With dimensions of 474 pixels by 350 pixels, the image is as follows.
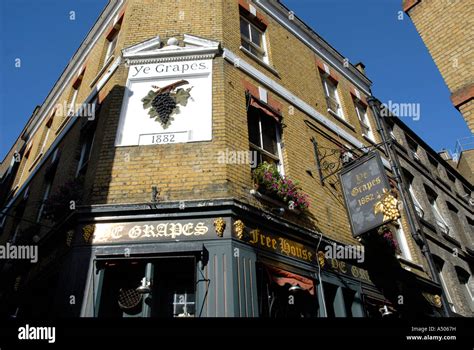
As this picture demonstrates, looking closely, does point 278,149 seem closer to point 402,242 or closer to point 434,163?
point 402,242

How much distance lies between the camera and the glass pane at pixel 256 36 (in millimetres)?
10610

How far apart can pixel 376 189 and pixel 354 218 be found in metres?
0.78

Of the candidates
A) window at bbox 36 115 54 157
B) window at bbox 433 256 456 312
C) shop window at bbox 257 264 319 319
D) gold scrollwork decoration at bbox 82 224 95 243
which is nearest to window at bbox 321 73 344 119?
window at bbox 433 256 456 312

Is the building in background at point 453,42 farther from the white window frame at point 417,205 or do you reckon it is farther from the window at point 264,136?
the white window frame at point 417,205

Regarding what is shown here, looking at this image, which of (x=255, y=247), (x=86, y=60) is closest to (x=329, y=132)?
(x=255, y=247)

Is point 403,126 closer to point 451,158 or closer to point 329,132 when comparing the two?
point 329,132

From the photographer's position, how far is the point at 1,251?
35.2 feet

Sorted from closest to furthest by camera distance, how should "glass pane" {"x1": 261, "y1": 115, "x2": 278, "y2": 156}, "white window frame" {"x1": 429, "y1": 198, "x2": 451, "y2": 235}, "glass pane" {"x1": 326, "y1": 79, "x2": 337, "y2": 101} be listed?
1. "glass pane" {"x1": 261, "y1": 115, "x2": 278, "y2": 156}
2. "glass pane" {"x1": 326, "y1": 79, "x2": 337, "y2": 101}
3. "white window frame" {"x1": 429, "y1": 198, "x2": 451, "y2": 235}

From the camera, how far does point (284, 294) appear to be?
21.2ft

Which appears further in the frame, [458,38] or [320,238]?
[458,38]

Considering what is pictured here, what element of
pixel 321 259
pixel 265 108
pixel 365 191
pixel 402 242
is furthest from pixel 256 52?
pixel 402 242

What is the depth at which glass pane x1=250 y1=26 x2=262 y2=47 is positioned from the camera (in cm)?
1061

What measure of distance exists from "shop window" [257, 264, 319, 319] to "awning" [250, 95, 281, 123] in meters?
3.93

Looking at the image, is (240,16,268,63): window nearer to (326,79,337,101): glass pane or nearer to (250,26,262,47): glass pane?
(250,26,262,47): glass pane
